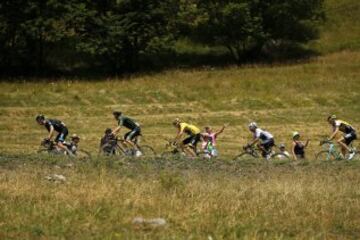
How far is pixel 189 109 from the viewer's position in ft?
143

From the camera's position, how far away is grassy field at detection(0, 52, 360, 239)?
389 inches

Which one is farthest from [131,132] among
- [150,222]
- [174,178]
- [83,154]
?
[150,222]

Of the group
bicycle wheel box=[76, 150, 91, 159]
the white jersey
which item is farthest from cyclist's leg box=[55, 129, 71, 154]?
the white jersey

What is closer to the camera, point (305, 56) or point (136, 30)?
point (136, 30)

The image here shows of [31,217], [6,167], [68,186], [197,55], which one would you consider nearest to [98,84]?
[197,55]

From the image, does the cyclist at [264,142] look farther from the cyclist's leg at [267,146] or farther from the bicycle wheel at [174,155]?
the bicycle wheel at [174,155]

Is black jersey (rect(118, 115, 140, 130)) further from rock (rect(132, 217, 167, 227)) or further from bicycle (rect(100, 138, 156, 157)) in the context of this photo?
rock (rect(132, 217, 167, 227))

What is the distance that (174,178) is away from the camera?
1366cm

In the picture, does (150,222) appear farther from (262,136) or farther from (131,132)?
(131,132)

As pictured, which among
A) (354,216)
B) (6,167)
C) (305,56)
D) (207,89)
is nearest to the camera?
(354,216)

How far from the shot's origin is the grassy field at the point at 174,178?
9.88m

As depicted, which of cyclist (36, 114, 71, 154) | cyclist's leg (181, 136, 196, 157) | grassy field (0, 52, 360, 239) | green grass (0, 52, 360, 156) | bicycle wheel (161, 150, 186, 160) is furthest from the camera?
green grass (0, 52, 360, 156)

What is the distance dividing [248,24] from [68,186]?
160 feet

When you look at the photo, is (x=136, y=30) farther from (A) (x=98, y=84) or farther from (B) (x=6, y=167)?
(B) (x=6, y=167)
